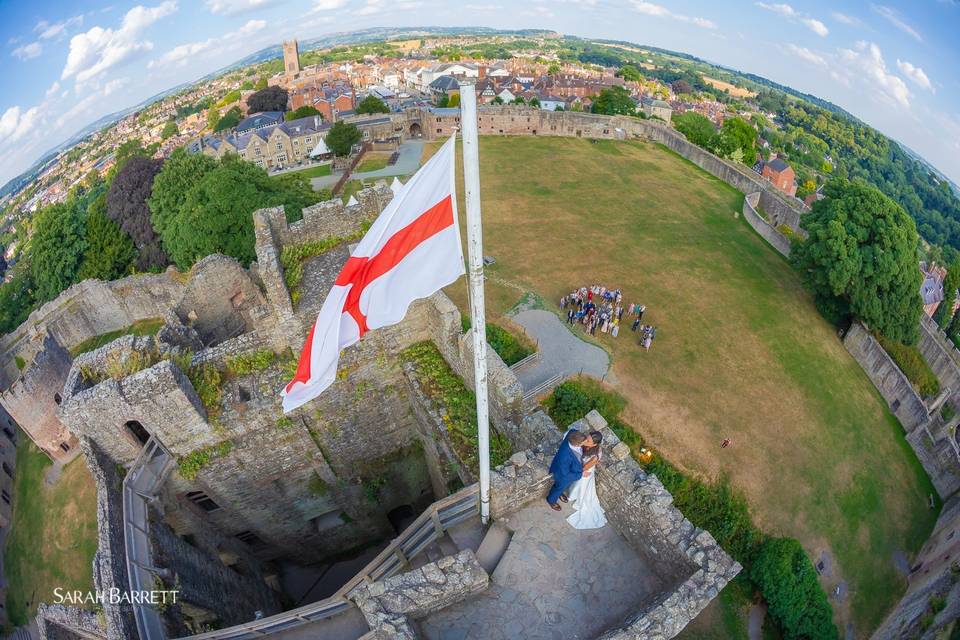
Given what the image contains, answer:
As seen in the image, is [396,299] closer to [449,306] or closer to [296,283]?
[449,306]

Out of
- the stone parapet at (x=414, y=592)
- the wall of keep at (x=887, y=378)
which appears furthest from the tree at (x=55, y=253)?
the wall of keep at (x=887, y=378)

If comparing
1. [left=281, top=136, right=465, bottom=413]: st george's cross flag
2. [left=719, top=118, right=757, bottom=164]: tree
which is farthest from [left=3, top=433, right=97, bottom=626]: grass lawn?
[left=719, top=118, right=757, bottom=164]: tree

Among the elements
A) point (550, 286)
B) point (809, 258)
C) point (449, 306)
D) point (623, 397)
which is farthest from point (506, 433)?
point (809, 258)

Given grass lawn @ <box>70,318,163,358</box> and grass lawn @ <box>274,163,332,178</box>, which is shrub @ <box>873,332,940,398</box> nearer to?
grass lawn @ <box>70,318,163,358</box>

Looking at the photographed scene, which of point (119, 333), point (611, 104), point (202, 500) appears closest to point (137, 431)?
point (202, 500)

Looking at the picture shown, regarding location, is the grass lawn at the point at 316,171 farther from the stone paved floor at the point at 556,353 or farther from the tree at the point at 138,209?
the stone paved floor at the point at 556,353

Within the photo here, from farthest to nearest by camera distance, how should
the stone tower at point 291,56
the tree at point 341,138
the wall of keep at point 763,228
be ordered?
the stone tower at point 291,56
the tree at point 341,138
the wall of keep at point 763,228

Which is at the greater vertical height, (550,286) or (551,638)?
(550,286)
